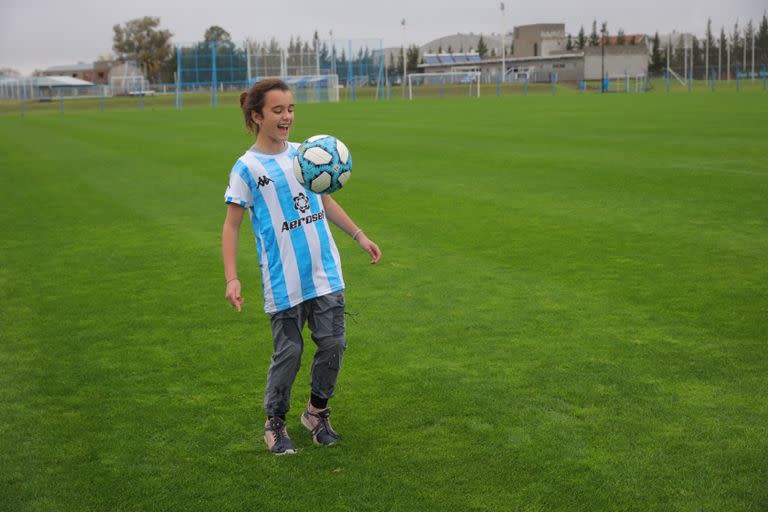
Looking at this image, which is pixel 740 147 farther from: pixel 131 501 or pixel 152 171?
pixel 131 501

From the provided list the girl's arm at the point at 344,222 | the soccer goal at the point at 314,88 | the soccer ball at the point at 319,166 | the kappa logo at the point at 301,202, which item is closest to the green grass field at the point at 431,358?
the girl's arm at the point at 344,222

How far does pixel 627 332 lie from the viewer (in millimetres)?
6371

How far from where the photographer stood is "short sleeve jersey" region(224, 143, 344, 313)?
14.8ft

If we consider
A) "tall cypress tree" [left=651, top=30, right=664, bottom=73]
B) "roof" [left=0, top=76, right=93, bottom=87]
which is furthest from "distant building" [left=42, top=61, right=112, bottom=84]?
"tall cypress tree" [left=651, top=30, right=664, bottom=73]

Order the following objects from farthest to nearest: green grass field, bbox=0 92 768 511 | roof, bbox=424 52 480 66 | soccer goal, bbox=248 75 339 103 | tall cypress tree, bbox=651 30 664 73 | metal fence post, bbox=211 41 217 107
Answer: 1. roof, bbox=424 52 480 66
2. tall cypress tree, bbox=651 30 664 73
3. soccer goal, bbox=248 75 339 103
4. metal fence post, bbox=211 41 217 107
5. green grass field, bbox=0 92 768 511

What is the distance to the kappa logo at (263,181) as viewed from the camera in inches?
178

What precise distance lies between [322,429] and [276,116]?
5.21 feet

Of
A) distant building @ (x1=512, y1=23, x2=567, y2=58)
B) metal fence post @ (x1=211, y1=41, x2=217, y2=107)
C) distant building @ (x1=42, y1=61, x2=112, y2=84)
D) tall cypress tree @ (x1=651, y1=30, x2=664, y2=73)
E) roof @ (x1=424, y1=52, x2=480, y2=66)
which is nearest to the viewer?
metal fence post @ (x1=211, y1=41, x2=217, y2=107)

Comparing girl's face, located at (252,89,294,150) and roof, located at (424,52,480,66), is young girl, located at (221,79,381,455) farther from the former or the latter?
roof, located at (424,52,480,66)

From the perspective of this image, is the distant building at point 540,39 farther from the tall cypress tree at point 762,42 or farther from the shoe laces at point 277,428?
the shoe laces at point 277,428

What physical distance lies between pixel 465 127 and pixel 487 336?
21.0 metres

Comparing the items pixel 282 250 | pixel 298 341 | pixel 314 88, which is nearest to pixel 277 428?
pixel 298 341

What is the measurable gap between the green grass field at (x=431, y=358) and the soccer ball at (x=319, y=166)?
4.28 ft

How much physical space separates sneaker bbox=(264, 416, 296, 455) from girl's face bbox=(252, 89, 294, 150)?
140 centimetres
